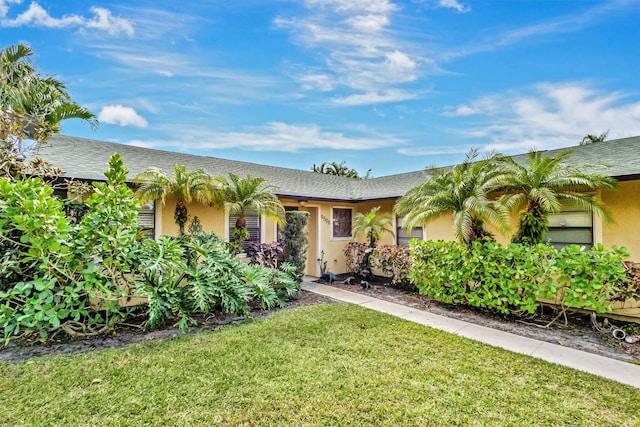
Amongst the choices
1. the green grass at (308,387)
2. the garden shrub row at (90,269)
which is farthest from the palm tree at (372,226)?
the green grass at (308,387)

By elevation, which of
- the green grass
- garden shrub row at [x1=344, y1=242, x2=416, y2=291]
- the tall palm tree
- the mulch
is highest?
the tall palm tree

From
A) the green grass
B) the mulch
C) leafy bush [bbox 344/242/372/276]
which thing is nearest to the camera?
the green grass

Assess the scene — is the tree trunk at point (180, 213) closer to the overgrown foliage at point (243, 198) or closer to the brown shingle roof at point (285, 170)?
the overgrown foliage at point (243, 198)

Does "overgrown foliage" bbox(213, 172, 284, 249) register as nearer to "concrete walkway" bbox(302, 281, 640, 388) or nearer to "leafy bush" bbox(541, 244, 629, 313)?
"concrete walkway" bbox(302, 281, 640, 388)

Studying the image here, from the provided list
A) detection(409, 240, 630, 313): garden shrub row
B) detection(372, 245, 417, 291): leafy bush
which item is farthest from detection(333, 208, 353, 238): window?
detection(409, 240, 630, 313): garden shrub row

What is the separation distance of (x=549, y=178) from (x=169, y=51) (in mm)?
10636

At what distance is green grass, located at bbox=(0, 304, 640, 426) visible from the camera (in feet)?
10.2

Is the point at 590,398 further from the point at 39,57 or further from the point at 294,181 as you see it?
the point at 39,57

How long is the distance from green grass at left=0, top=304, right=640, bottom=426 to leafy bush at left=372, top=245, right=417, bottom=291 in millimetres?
4312

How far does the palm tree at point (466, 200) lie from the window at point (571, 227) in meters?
1.82

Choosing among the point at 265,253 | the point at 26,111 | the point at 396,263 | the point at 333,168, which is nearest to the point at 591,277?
the point at 396,263

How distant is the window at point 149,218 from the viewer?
26.2 feet

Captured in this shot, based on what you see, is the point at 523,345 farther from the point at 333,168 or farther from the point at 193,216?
the point at 333,168

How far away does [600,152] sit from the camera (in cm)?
838
